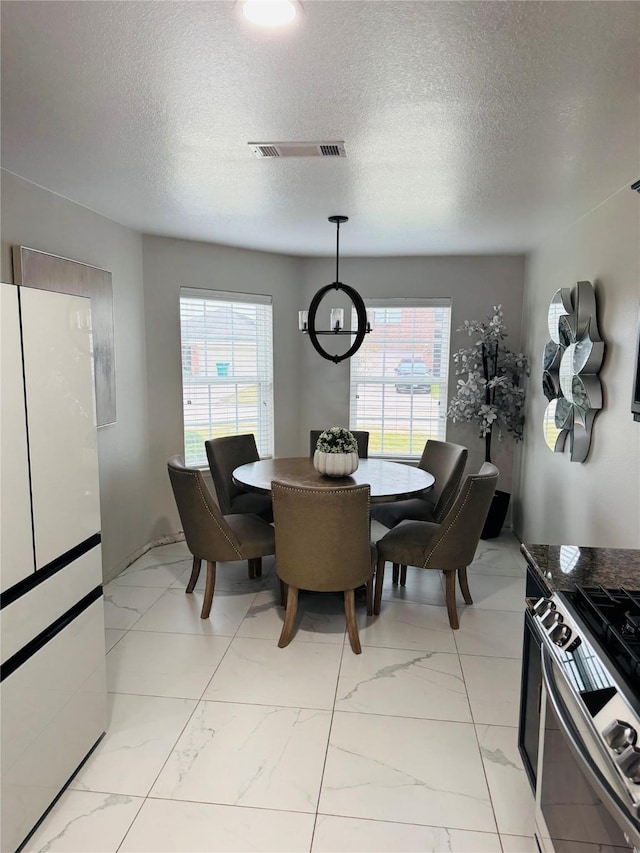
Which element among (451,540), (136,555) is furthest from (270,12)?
(136,555)

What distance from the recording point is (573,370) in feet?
10.3

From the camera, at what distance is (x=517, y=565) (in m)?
4.19

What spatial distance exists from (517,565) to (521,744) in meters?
2.41

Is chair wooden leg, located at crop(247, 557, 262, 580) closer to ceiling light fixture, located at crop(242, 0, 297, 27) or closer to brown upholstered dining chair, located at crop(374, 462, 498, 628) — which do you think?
brown upholstered dining chair, located at crop(374, 462, 498, 628)

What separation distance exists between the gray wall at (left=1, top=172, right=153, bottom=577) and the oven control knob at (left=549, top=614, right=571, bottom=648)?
9.90 ft

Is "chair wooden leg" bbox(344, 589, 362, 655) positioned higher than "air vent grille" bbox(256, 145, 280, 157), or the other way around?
"air vent grille" bbox(256, 145, 280, 157)

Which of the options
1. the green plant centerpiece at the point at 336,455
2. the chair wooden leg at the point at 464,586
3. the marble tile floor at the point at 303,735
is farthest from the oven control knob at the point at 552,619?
the green plant centerpiece at the point at 336,455

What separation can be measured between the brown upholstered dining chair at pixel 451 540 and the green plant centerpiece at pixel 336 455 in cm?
52

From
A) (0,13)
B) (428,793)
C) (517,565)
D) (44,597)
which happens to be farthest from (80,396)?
(517,565)

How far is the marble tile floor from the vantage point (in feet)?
5.96

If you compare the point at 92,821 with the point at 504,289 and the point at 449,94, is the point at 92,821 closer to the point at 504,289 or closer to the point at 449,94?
the point at 449,94

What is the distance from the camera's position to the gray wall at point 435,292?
4.93 metres

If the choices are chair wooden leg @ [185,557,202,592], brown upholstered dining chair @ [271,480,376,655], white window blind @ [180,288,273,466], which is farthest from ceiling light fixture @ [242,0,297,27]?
white window blind @ [180,288,273,466]

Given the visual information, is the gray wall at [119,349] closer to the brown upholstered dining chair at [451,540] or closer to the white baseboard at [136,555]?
the white baseboard at [136,555]
